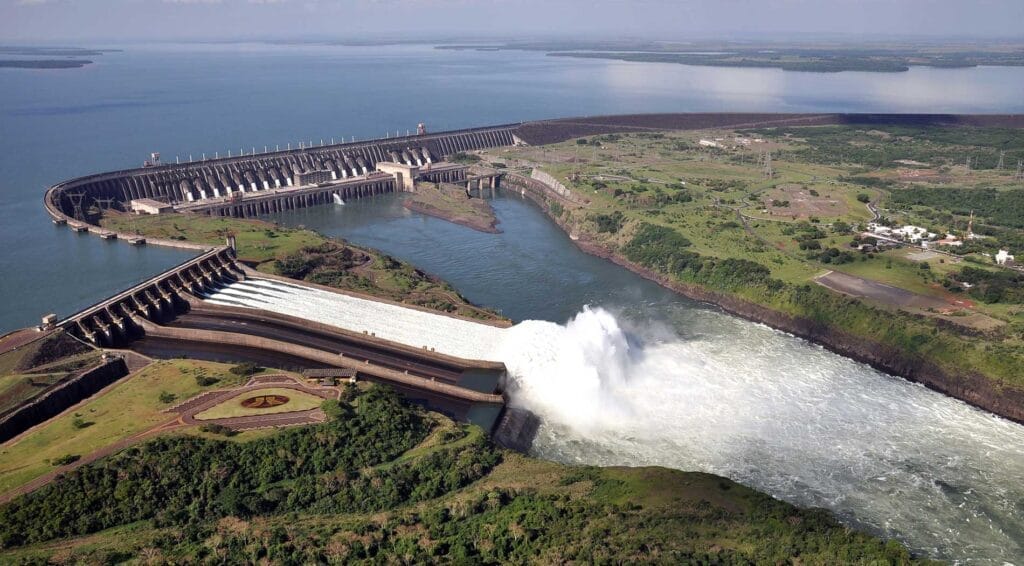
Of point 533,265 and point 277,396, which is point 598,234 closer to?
point 533,265

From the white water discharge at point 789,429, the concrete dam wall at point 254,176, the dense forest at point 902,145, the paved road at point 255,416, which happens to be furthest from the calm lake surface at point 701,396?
the dense forest at point 902,145

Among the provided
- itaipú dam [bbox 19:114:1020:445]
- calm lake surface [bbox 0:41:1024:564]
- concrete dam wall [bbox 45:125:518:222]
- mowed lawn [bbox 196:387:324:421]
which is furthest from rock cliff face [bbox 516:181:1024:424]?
concrete dam wall [bbox 45:125:518:222]

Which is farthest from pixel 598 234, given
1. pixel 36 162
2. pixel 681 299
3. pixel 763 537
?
pixel 36 162

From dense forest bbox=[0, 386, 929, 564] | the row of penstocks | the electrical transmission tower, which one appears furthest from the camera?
the electrical transmission tower

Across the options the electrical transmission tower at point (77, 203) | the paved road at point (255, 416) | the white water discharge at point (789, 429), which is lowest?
the white water discharge at point (789, 429)

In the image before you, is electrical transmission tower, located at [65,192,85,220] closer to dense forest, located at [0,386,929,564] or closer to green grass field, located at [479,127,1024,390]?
green grass field, located at [479,127,1024,390]

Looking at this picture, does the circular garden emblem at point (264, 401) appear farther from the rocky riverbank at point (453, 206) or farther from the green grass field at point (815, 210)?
the rocky riverbank at point (453, 206)
